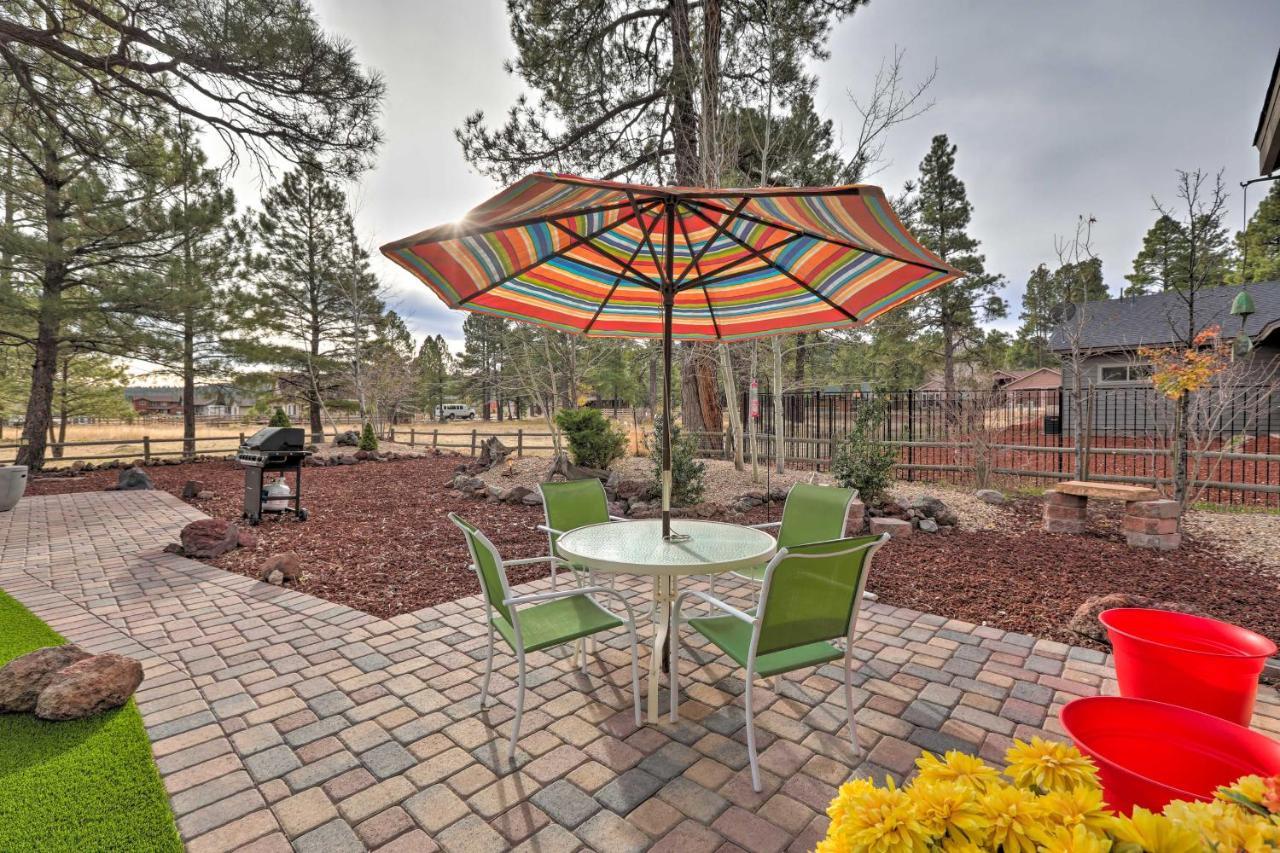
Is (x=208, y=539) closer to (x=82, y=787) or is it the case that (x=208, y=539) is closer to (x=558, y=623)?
(x=82, y=787)

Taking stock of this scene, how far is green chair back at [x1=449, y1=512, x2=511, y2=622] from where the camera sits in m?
2.08

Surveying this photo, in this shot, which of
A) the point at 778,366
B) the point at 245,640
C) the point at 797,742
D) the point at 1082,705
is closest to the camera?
the point at 1082,705

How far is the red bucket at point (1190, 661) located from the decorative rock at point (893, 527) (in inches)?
114

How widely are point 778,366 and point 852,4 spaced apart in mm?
5192

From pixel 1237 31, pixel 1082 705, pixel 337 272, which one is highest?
pixel 337 272

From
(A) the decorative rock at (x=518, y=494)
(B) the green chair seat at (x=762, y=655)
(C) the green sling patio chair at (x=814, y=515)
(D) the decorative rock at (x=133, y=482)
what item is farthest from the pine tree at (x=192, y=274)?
(B) the green chair seat at (x=762, y=655)

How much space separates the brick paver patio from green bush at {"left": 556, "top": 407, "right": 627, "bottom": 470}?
14.2ft

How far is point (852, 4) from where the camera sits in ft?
24.9

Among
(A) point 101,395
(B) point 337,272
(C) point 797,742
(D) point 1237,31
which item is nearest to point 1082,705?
(C) point 797,742

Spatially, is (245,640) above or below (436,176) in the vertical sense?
below

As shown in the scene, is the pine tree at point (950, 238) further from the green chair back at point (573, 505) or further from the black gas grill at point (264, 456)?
the black gas grill at point (264, 456)

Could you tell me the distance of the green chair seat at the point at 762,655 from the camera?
2002 millimetres

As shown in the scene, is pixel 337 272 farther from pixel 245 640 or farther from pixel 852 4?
pixel 245 640

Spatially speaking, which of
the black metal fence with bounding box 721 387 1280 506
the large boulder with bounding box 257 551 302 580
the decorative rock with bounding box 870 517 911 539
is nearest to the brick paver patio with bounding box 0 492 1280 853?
the large boulder with bounding box 257 551 302 580
